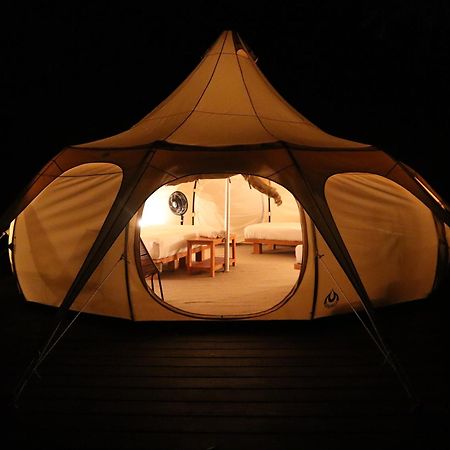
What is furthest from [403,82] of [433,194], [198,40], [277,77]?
[433,194]

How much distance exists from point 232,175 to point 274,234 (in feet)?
9.96

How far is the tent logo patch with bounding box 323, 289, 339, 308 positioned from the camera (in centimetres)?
376

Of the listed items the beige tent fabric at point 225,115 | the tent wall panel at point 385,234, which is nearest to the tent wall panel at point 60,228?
the beige tent fabric at point 225,115

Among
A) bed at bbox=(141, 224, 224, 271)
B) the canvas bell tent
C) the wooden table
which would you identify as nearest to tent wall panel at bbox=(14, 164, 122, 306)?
the canvas bell tent

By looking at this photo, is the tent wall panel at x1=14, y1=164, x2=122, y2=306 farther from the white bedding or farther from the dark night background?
the dark night background

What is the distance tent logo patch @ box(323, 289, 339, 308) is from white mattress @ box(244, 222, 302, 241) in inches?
116

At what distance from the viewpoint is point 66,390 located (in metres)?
2.70

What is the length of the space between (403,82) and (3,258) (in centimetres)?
971

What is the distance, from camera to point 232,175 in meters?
4.11

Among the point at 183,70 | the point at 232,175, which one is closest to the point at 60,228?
the point at 232,175

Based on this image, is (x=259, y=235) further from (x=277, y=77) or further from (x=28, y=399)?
(x=277, y=77)

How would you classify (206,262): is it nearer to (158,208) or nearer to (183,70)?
(158,208)

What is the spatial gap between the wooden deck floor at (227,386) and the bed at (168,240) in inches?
64.4

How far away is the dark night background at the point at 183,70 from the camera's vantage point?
10633 mm
